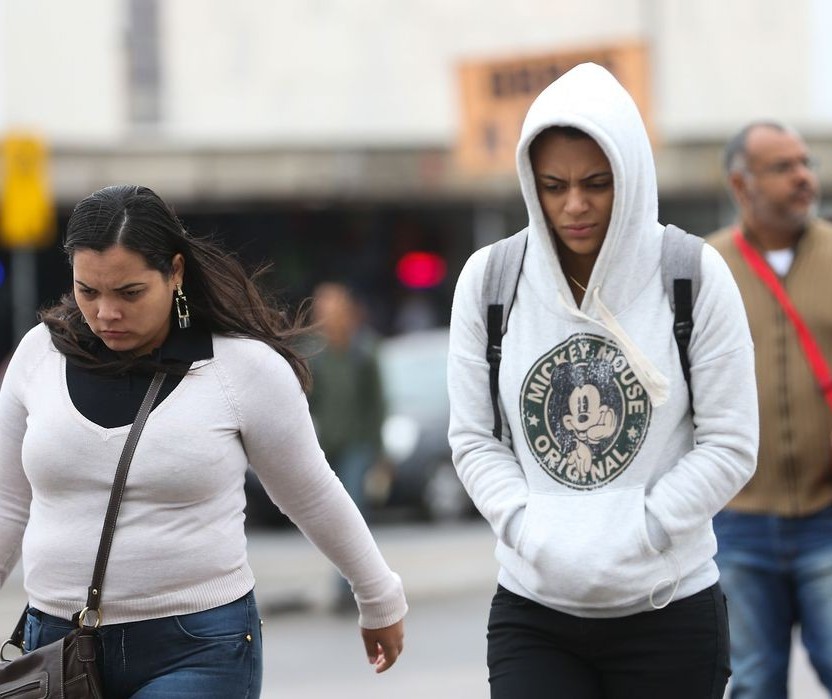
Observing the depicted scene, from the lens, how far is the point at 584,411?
341 centimetres

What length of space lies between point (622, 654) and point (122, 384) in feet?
3.92

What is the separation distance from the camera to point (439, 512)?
14836 millimetres

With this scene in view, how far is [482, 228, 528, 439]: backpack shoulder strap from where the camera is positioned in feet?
11.5

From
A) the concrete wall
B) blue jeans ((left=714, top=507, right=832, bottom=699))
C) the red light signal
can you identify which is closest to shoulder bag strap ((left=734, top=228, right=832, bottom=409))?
blue jeans ((left=714, top=507, right=832, bottom=699))

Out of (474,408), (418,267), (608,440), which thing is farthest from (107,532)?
(418,267)

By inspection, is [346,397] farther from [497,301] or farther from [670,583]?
[670,583]

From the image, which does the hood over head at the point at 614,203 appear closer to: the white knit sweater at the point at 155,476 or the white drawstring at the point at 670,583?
→ the white drawstring at the point at 670,583

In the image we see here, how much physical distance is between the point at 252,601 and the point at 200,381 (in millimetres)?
505

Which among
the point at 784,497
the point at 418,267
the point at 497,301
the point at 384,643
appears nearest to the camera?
the point at 497,301

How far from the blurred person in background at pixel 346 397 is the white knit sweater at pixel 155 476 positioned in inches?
271

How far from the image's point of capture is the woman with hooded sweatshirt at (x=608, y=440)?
332 centimetres

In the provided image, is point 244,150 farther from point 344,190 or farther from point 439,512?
point 439,512

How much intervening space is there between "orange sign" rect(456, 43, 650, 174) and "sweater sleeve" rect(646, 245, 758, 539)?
29.0 ft

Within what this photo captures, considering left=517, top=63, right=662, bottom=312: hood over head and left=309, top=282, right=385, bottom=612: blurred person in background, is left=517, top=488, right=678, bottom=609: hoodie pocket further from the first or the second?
left=309, top=282, right=385, bottom=612: blurred person in background
